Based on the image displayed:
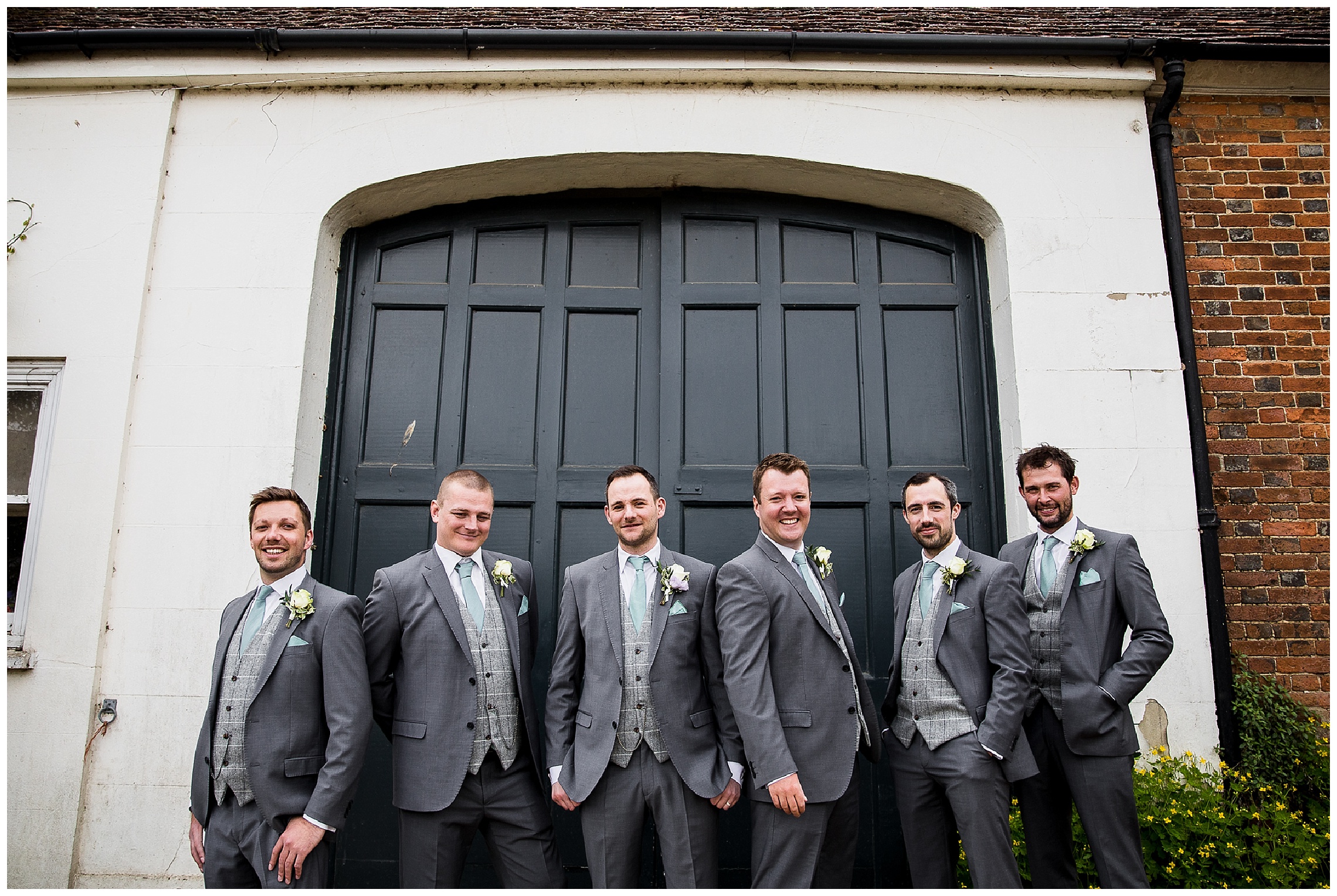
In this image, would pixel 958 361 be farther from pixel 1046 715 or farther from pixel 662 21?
pixel 662 21

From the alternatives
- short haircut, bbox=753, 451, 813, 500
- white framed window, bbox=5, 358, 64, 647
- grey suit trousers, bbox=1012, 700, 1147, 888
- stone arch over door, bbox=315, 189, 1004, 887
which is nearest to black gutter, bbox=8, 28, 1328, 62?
stone arch over door, bbox=315, 189, 1004, 887

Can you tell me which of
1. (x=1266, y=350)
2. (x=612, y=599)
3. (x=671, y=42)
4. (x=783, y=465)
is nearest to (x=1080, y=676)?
(x=783, y=465)

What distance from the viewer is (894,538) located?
4809 millimetres

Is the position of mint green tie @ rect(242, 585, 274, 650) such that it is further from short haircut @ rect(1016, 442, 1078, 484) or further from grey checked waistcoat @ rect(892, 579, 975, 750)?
short haircut @ rect(1016, 442, 1078, 484)

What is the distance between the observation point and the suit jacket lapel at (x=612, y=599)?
10.8ft

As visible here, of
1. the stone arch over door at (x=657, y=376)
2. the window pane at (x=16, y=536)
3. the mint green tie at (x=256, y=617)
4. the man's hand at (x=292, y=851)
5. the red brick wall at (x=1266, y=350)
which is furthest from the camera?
the stone arch over door at (x=657, y=376)

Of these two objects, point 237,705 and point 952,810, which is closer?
point 237,705

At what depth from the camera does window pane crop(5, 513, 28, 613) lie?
4.69m

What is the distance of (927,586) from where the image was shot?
3477mm

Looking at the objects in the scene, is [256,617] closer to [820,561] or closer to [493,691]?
[493,691]

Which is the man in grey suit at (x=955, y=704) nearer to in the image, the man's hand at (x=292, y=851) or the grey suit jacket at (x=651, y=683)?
the grey suit jacket at (x=651, y=683)

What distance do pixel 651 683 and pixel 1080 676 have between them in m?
1.81

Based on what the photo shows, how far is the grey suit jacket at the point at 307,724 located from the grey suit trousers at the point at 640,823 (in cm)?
96

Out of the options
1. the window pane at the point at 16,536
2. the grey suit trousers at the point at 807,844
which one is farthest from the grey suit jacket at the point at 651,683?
the window pane at the point at 16,536
